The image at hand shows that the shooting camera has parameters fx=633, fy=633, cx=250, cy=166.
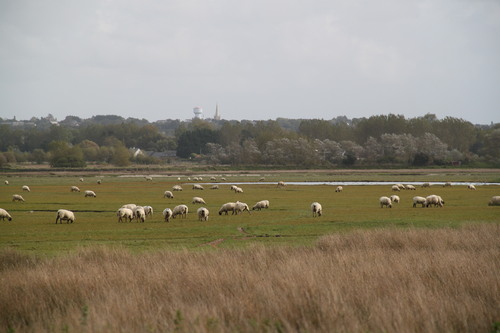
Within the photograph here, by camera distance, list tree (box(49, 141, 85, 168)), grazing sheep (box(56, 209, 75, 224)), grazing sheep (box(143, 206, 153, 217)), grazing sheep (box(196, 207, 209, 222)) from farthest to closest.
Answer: tree (box(49, 141, 85, 168)), grazing sheep (box(143, 206, 153, 217)), grazing sheep (box(196, 207, 209, 222)), grazing sheep (box(56, 209, 75, 224))

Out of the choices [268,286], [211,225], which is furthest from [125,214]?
[268,286]

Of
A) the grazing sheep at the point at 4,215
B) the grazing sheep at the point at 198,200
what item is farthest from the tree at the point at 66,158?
the grazing sheep at the point at 4,215

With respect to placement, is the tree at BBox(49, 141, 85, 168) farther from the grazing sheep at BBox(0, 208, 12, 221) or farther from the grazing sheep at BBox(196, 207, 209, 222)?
the grazing sheep at BBox(196, 207, 209, 222)

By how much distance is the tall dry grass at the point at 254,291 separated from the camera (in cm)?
1455

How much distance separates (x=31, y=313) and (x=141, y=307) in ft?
9.25

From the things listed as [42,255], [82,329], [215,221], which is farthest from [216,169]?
[82,329]

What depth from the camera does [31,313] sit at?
638 inches

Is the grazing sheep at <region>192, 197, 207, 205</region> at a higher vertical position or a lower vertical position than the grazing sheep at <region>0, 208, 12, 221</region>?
lower

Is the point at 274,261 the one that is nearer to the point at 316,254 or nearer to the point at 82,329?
the point at 316,254

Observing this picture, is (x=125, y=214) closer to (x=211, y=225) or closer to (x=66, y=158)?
(x=211, y=225)

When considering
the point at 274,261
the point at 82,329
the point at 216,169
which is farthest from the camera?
the point at 216,169

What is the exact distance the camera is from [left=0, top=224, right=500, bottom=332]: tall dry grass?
14547 millimetres

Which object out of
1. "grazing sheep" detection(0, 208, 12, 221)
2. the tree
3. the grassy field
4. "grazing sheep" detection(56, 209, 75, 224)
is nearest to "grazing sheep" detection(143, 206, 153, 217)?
"grazing sheep" detection(56, 209, 75, 224)

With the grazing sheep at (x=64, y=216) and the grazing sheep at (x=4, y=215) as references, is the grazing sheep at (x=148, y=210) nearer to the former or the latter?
the grazing sheep at (x=64, y=216)
